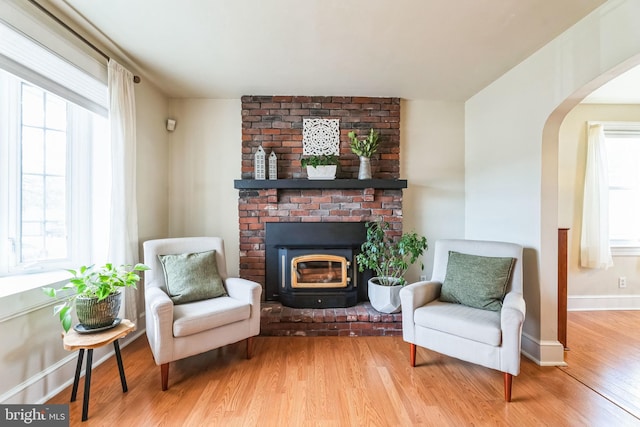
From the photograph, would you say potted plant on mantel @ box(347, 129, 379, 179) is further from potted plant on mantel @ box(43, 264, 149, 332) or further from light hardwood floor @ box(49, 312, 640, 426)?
potted plant on mantel @ box(43, 264, 149, 332)

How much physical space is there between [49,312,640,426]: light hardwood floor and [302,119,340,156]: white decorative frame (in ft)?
6.70

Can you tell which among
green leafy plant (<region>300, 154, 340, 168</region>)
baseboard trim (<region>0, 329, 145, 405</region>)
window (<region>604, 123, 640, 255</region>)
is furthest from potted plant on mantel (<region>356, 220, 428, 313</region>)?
window (<region>604, 123, 640, 255</region>)

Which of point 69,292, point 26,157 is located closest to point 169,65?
point 26,157

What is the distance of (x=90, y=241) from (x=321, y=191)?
2.11 metres

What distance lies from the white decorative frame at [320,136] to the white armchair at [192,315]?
4.74ft

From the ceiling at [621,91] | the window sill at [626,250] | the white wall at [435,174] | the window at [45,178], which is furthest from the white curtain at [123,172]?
the window sill at [626,250]

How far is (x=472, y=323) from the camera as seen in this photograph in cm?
186

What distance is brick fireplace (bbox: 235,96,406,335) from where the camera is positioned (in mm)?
3160

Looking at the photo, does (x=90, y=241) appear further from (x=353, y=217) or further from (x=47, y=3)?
(x=353, y=217)

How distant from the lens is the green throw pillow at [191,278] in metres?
2.23

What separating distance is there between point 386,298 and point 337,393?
1085mm

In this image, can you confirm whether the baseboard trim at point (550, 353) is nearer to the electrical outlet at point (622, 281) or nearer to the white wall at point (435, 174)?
the white wall at point (435, 174)

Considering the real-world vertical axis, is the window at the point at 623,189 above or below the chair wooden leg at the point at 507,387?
above

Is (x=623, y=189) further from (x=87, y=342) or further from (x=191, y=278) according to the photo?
(x=87, y=342)
